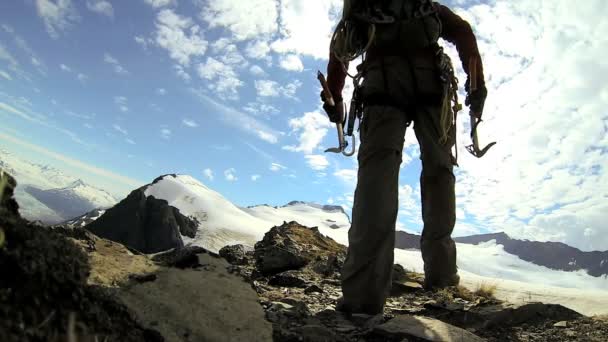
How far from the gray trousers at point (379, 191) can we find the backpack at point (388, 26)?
2.19 feet

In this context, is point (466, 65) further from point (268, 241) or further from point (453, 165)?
point (268, 241)

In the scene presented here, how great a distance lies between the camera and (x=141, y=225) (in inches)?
3041

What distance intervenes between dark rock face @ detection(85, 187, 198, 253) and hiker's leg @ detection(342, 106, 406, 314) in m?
71.0

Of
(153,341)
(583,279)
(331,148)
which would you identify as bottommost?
(153,341)

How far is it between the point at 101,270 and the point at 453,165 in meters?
4.01

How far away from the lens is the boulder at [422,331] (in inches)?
115

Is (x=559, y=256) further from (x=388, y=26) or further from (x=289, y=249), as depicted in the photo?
(x=388, y=26)

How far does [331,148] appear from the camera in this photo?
4.94m

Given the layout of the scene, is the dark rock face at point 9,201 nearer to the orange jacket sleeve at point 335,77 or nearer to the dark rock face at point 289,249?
the orange jacket sleeve at point 335,77

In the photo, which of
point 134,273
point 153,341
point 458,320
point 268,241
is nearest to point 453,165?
point 458,320

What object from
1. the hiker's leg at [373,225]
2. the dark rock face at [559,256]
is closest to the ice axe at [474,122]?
the hiker's leg at [373,225]

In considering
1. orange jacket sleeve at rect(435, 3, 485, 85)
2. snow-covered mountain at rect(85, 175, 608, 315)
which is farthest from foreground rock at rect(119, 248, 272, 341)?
snow-covered mountain at rect(85, 175, 608, 315)

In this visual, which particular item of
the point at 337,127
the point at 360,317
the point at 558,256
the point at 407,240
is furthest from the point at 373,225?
the point at 558,256

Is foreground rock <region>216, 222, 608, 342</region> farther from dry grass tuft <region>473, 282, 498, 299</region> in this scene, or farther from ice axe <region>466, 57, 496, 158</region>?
ice axe <region>466, 57, 496, 158</region>
